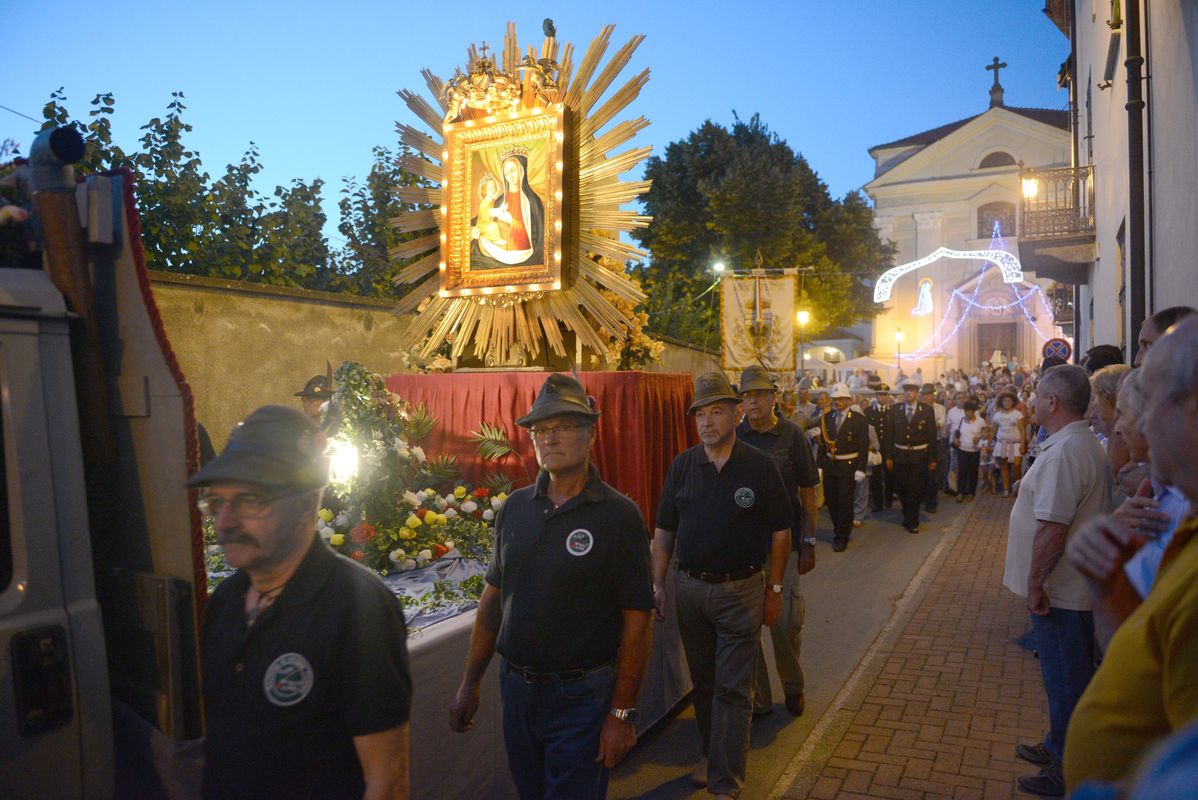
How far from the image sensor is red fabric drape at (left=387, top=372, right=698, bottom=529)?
Answer: 219 inches

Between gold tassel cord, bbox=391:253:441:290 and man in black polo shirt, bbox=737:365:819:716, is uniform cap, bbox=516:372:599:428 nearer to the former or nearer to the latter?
man in black polo shirt, bbox=737:365:819:716

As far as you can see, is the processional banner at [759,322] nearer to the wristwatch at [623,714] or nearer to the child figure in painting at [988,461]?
the child figure in painting at [988,461]

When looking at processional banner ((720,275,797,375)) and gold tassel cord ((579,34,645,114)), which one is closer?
gold tassel cord ((579,34,645,114))

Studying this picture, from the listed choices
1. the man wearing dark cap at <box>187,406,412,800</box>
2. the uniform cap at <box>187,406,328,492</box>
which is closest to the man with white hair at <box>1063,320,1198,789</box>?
the man wearing dark cap at <box>187,406,412,800</box>

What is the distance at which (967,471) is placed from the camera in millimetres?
14578

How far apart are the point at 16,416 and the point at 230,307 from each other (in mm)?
5515

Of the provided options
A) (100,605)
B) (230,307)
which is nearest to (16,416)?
(100,605)

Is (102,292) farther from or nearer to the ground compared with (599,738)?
farther from the ground

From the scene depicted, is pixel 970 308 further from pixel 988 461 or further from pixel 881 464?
pixel 881 464

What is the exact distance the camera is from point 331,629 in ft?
6.16

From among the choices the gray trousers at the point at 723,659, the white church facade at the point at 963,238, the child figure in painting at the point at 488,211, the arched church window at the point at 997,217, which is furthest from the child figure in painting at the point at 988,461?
the arched church window at the point at 997,217

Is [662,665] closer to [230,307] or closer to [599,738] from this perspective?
[599,738]

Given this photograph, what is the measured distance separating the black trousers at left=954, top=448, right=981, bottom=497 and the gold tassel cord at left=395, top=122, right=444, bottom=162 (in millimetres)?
11473

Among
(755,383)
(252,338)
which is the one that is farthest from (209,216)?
(755,383)
